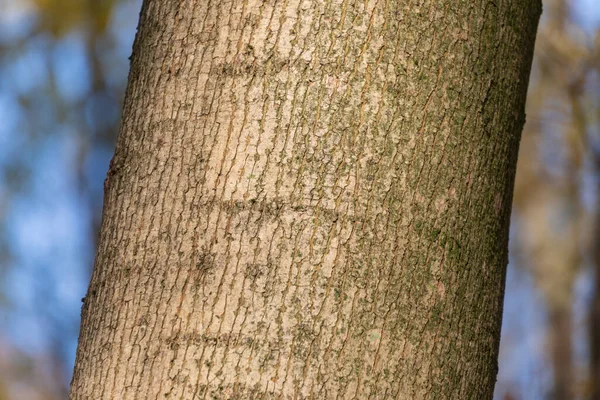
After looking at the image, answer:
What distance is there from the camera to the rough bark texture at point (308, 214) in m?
0.82

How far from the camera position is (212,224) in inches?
33.9

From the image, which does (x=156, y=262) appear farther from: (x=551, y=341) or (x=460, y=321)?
(x=551, y=341)

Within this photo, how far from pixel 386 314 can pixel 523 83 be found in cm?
51

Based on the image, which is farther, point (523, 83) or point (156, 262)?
point (523, 83)

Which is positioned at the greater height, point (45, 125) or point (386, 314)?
point (45, 125)

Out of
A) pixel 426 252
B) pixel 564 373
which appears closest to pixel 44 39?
pixel 564 373

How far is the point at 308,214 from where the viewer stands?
84 centimetres

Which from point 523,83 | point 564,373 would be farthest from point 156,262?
point 564,373

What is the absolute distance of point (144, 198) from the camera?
3.02ft

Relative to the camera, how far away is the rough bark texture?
823mm

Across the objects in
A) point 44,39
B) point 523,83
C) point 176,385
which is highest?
point 44,39

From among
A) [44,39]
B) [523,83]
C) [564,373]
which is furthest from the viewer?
[44,39]

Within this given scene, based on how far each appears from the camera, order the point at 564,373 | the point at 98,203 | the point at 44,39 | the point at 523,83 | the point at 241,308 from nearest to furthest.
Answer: the point at 241,308 < the point at 523,83 < the point at 564,373 < the point at 44,39 < the point at 98,203

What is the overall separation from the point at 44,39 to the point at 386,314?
24.6ft
